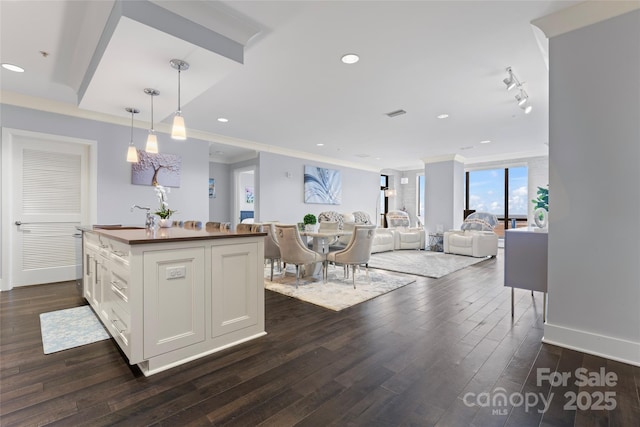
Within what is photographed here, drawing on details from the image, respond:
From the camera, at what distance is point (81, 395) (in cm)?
171

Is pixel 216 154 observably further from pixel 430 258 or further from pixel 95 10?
pixel 430 258

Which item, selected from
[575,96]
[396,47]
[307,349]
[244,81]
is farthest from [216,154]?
[575,96]

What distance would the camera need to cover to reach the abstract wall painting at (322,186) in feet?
25.6

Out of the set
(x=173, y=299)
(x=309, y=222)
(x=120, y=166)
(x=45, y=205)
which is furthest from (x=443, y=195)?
(x=45, y=205)

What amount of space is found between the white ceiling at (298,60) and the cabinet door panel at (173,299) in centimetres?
170

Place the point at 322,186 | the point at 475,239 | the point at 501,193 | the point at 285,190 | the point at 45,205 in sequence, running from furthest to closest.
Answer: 1. the point at 501,193
2. the point at 322,186
3. the point at 285,190
4. the point at 475,239
5. the point at 45,205

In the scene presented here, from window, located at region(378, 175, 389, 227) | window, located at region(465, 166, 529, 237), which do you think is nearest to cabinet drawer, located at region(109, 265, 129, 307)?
window, located at region(465, 166, 529, 237)

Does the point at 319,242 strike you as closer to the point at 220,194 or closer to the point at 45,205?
the point at 45,205

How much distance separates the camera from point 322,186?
820 cm

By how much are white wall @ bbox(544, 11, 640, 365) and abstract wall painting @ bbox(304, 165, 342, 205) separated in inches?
230

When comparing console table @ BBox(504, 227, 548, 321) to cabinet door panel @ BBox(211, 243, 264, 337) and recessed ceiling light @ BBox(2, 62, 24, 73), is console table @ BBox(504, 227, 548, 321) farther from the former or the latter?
recessed ceiling light @ BBox(2, 62, 24, 73)

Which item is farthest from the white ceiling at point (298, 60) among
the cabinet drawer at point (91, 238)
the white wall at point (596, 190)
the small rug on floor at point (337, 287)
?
the small rug on floor at point (337, 287)

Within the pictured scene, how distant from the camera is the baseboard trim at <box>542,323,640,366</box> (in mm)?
2043

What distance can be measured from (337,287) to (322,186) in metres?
4.49
